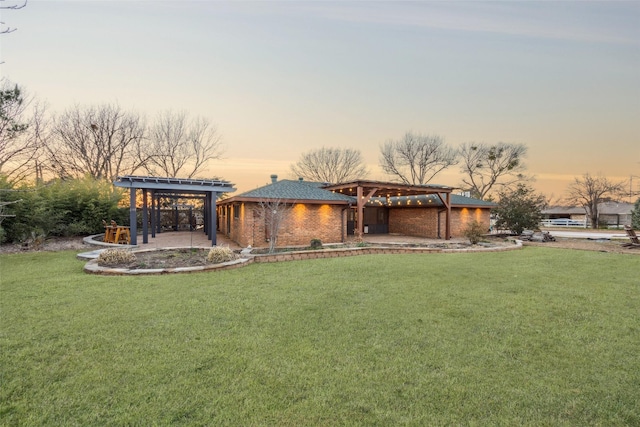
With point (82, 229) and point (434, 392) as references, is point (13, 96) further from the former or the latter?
point (434, 392)

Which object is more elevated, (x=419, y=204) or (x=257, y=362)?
(x=419, y=204)

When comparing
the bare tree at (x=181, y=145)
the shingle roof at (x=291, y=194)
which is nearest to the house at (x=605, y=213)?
the shingle roof at (x=291, y=194)

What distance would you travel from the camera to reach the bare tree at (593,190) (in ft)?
102

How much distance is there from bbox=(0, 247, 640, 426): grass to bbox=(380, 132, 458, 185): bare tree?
96.8ft

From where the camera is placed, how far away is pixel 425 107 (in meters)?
15.7

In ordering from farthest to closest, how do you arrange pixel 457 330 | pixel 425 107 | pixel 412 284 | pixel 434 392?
pixel 425 107 → pixel 412 284 → pixel 457 330 → pixel 434 392

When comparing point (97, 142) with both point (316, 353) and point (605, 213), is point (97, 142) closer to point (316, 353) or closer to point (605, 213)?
point (316, 353)

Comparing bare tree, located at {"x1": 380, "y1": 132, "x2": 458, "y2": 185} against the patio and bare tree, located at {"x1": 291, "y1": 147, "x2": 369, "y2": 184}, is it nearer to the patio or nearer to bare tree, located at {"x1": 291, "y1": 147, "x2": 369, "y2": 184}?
bare tree, located at {"x1": 291, "y1": 147, "x2": 369, "y2": 184}

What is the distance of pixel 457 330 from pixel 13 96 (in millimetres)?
11192

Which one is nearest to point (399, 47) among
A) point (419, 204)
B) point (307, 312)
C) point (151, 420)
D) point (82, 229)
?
point (419, 204)

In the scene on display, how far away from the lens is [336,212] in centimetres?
1448

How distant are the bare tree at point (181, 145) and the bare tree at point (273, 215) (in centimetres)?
1739

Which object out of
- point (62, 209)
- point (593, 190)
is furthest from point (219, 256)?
point (593, 190)

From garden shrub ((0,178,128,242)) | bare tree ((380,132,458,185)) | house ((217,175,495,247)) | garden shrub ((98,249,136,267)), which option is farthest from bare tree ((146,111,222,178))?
garden shrub ((98,249,136,267))
